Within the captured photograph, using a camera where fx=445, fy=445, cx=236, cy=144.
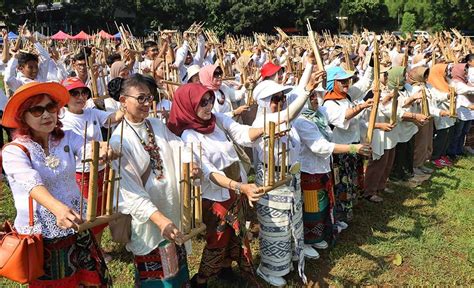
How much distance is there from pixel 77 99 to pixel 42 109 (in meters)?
1.43

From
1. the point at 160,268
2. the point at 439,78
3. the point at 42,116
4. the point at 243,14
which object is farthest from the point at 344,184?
the point at 243,14

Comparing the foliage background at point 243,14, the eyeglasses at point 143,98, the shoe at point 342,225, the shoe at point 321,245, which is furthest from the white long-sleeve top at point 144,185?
the foliage background at point 243,14

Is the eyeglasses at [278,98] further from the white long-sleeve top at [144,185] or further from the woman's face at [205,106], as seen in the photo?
the white long-sleeve top at [144,185]

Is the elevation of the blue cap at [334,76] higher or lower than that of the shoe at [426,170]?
higher

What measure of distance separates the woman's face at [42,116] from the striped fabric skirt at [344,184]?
293 centimetres

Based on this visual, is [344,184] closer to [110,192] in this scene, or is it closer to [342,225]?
[342,225]

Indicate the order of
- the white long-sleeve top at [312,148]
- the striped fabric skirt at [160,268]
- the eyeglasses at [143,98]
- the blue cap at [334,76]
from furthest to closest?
the blue cap at [334,76]
the white long-sleeve top at [312,148]
the striped fabric skirt at [160,268]
the eyeglasses at [143,98]

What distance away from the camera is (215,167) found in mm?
2943

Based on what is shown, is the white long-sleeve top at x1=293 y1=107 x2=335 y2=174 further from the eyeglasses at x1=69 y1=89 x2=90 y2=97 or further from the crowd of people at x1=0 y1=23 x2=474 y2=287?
the eyeglasses at x1=69 y1=89 x2=90 y2=97

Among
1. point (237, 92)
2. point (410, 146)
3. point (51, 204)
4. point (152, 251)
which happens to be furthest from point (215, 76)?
point (410, 146)

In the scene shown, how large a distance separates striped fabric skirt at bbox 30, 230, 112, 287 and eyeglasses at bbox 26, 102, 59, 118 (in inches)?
25.6

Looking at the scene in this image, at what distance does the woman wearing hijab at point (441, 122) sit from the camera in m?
6.47

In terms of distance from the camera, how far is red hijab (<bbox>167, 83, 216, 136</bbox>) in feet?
9.34

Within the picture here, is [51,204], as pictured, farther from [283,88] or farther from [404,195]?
[404,195]
